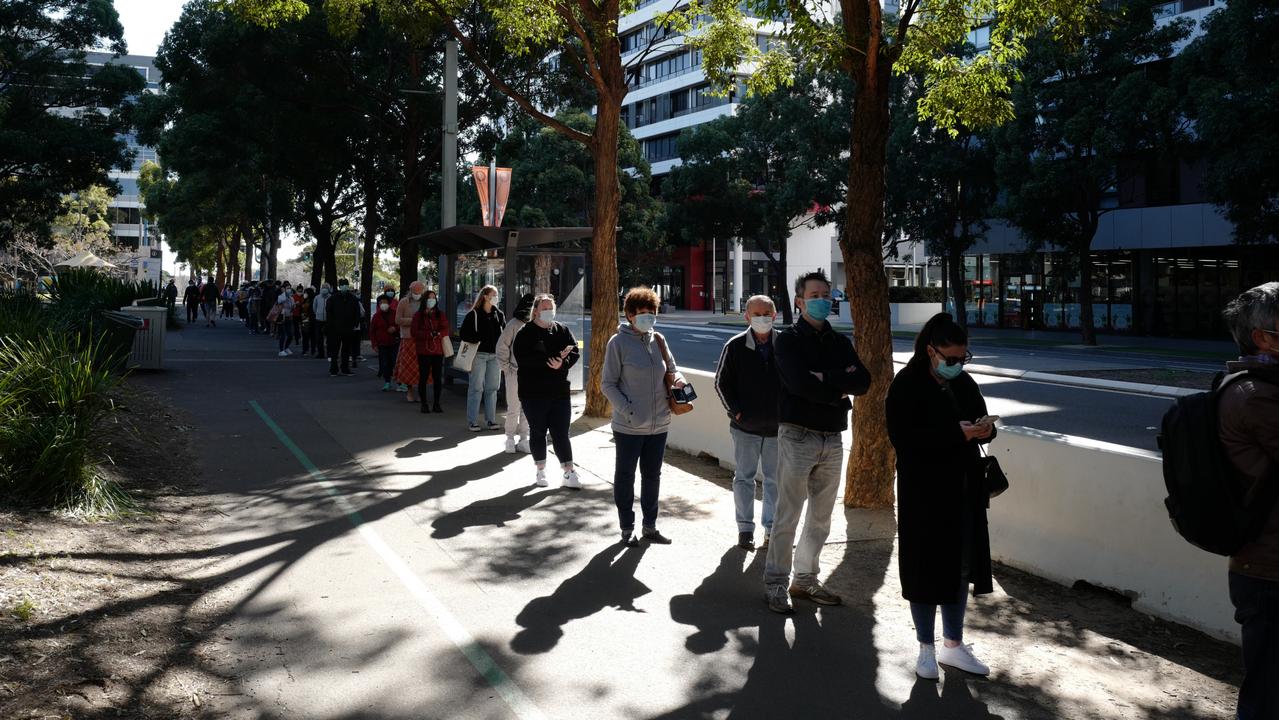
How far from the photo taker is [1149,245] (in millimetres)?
35344

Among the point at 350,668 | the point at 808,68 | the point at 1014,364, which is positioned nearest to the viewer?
the point at 350,668

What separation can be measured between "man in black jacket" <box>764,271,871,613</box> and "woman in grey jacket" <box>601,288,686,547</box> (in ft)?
5.01

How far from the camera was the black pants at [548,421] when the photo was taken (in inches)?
357

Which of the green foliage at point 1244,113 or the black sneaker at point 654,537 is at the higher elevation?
the green foliage at point 1244,113

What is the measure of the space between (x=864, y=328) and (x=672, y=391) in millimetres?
1925

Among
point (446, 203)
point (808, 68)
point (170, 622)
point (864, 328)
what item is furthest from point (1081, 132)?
point (170, 622)

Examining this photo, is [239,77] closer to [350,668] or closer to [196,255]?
[350,668]

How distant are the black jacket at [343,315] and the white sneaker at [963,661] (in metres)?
15.8

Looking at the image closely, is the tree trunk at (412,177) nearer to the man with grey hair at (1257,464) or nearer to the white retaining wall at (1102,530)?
the white retaining wall at (1102,530)

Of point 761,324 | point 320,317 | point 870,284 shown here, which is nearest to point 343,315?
point 320,317

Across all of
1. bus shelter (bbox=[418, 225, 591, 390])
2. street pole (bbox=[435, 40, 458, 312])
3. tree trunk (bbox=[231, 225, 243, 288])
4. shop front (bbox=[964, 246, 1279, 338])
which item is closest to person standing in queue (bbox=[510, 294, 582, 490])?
bus shelter (bbox=[418, 225, 591, 390])

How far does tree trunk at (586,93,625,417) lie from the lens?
1416 cm

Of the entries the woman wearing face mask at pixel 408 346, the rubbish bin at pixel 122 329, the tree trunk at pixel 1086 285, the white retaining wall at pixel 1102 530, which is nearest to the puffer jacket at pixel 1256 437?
the white retaining wall at pixel 1102 530

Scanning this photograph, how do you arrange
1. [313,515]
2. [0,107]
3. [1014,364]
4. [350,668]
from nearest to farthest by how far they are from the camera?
1. [350,668]
2. [313,515]
3. [0,107]
4. [1014,364]
